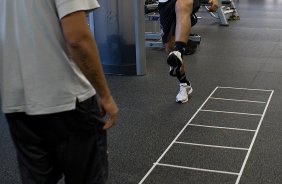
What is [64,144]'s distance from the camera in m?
1.40

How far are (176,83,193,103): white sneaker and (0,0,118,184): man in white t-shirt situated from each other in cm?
226

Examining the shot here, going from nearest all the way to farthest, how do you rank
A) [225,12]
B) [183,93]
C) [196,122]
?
[196,122], [183,93], [225,12]

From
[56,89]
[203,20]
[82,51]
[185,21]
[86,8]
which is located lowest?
[203,20]

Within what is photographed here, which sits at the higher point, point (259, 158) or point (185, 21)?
point (185, 21)

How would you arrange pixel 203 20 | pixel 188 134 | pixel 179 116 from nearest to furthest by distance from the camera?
pixel 188 134
pixel 179 116
pixel 203 20

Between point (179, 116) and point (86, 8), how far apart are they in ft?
7.26

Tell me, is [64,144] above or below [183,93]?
above

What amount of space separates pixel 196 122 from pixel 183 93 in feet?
1.74

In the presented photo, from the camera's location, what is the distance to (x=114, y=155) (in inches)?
108

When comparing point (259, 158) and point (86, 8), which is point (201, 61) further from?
point (86, 8)

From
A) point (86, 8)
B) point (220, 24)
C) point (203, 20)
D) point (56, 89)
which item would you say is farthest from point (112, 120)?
point (203, 20)

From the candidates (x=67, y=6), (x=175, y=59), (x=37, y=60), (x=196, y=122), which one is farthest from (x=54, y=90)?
(x=175, y=59)

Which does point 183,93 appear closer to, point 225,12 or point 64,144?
point 64,144

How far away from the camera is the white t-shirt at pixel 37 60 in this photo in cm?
126
